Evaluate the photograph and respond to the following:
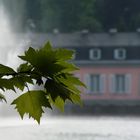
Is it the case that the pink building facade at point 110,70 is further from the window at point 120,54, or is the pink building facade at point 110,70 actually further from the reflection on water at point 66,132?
the reflection on water at point 66,132

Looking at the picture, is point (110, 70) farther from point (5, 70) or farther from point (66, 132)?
point (5, 70)

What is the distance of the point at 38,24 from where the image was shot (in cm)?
6381

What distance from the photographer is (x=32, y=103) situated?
3.00ft

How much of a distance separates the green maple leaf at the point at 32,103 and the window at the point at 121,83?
4417 cm

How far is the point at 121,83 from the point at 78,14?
55.8 feet

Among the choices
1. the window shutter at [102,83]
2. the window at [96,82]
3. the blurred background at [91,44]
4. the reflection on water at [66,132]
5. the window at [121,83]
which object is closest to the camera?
the reflection on water at [66,132]

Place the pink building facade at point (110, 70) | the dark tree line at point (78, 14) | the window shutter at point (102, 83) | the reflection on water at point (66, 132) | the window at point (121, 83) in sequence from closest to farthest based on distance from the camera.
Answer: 1. the reflection on water at point (66, 132)
2. the pink building facade at point (110, 70)
3. the window at point (121, 83)
4. the window shutter at point (102, 83)
5. the dark tree line at point (78, 14)

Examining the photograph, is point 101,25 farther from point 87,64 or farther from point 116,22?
point 87,64

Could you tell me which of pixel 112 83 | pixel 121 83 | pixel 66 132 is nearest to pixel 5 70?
pixel 66 132

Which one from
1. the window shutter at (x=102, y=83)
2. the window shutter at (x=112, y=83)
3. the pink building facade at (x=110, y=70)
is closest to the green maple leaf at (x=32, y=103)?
the pink building facade at (x=110, y=70)

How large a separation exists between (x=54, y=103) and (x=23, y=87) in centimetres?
5

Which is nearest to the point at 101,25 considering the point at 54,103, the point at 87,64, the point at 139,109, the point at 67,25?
the point at 67,25

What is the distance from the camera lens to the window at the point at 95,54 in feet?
154

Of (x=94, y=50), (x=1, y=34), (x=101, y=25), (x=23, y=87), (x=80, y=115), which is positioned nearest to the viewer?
(x=23, y=87)
